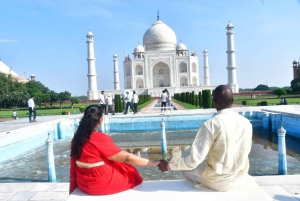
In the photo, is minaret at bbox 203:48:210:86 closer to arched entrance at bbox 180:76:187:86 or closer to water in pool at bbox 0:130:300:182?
arched entrance at bbox 180:76:187:86

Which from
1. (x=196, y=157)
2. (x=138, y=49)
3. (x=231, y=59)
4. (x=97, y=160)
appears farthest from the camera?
(x=138, y=49)

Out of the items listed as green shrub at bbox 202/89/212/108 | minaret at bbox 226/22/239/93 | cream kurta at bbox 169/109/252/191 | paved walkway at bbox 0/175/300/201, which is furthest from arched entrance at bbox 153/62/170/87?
cream kurta at bbox 169/109/252/191

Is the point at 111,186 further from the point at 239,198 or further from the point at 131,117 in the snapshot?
the point at 131,117

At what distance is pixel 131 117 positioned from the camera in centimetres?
873

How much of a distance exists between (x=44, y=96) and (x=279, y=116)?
18.6m

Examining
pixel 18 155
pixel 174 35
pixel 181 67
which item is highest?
pixel 174 35

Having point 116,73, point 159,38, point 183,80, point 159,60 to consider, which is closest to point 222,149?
point 159,60

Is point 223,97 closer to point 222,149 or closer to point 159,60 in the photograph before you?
point 222,149

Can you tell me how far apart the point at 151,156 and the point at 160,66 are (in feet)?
109

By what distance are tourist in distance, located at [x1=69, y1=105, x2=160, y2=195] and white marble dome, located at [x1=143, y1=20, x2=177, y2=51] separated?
1410 inches

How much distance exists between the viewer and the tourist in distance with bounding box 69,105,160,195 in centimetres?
173

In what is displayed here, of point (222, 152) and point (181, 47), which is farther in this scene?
point (181, 47)

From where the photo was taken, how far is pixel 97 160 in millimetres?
1740

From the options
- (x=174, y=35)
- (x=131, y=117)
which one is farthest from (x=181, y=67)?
(x=131, y=117)
